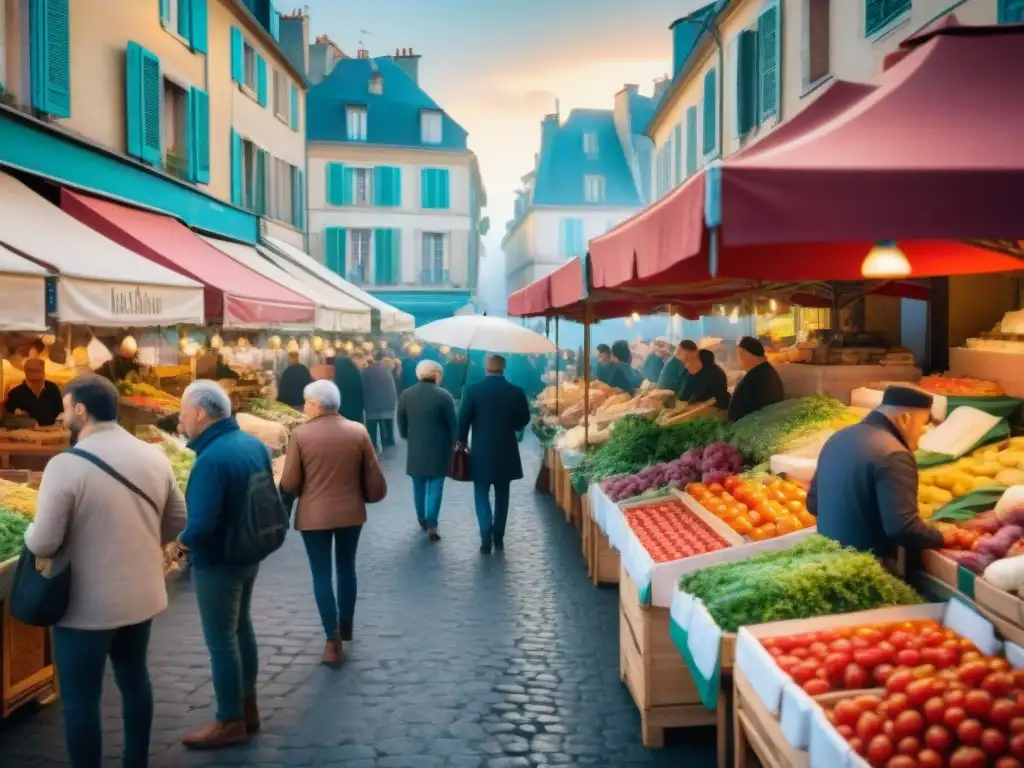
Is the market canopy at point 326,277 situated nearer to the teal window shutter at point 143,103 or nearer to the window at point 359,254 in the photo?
the teal window shutter at point 143,103

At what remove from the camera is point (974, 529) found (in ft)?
16.4

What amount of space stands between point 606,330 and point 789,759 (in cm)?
4334

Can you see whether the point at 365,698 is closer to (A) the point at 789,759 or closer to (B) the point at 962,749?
(A) the point at 789,759

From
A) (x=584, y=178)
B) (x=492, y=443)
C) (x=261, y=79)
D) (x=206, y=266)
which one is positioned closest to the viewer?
(x=492, y=443)

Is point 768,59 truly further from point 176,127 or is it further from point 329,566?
point 329,566

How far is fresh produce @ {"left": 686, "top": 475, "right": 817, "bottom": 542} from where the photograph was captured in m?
5.73

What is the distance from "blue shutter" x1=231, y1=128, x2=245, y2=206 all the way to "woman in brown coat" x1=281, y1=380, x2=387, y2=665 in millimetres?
12884

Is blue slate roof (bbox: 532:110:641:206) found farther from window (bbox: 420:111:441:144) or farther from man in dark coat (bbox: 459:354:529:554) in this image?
man in dark coat (bbox: 459:354:529:554)

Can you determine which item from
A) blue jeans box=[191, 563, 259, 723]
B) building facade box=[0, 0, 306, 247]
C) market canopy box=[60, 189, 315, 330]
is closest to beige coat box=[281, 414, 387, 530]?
blue jeans box=[191, 563, 259, 723]

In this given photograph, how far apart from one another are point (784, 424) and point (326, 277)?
46.0 ft

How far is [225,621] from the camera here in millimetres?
4887

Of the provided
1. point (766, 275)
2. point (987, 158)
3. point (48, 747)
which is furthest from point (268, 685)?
point (987, 158)

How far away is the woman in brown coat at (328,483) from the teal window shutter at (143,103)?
27.4ft

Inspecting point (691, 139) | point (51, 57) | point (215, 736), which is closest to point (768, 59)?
point (691, 139)
